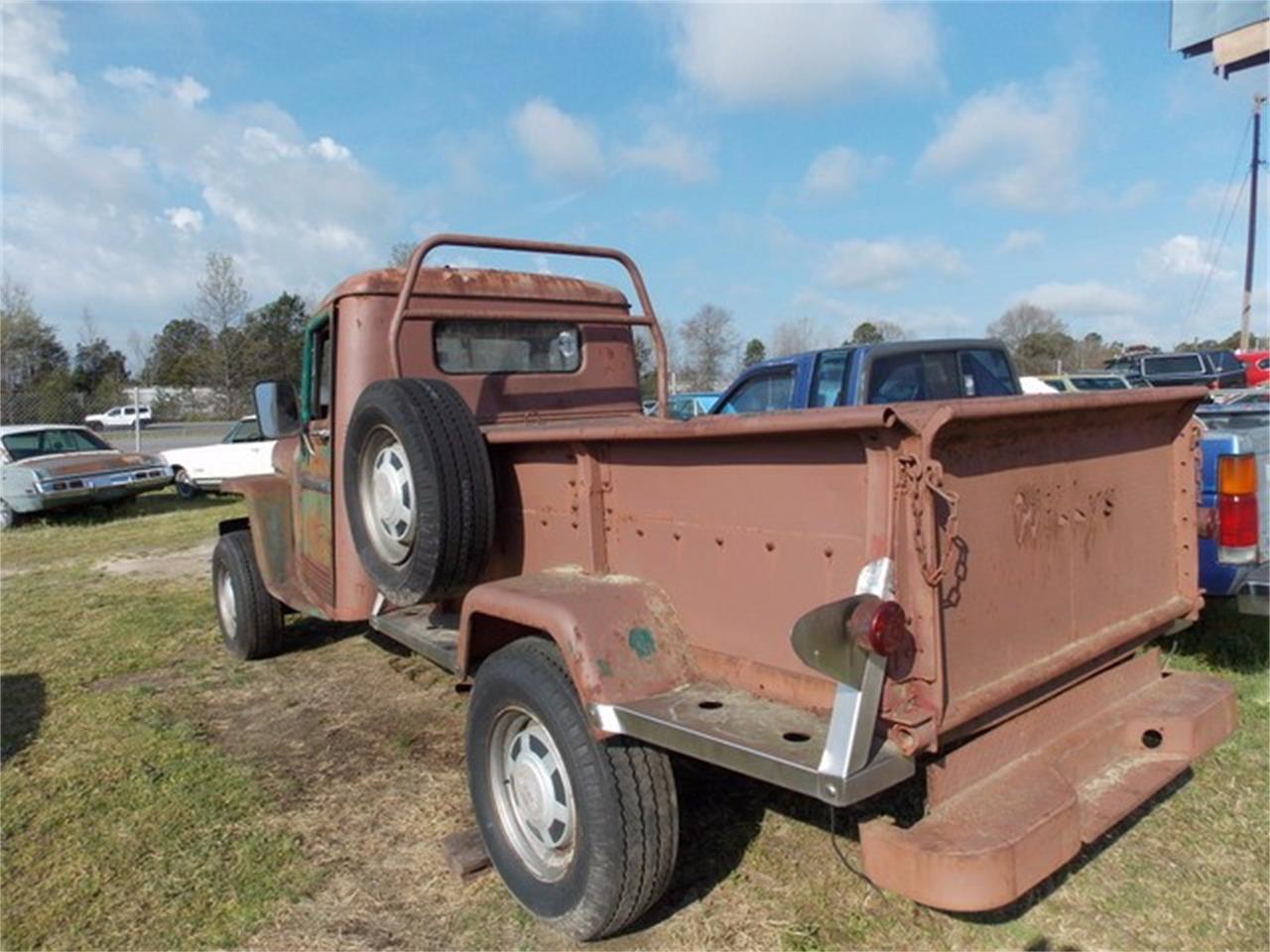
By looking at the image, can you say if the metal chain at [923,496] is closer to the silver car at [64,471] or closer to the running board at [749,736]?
the running board at [749,736]

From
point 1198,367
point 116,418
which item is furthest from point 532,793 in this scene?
point 116,418

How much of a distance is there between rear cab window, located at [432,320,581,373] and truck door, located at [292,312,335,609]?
1.72ft

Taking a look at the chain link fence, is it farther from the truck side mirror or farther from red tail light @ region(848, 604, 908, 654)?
red tail light @ region(848, 604, 908, 654)

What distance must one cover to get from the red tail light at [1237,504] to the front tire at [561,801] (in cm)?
242

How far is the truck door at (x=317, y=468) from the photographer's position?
4.28 m

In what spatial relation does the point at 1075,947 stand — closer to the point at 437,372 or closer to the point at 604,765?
the point at 604,765

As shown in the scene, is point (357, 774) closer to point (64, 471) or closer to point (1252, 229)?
point (64, 471)

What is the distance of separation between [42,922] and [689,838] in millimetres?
2114

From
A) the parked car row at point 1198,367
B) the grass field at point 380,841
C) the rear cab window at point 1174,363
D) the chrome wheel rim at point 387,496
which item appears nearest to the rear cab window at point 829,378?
the grass field at point 380,841

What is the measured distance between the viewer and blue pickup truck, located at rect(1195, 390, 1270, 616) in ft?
11.3

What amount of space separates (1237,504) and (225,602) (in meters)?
5.57

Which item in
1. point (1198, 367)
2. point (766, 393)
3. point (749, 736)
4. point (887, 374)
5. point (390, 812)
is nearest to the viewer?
point (749, 736)

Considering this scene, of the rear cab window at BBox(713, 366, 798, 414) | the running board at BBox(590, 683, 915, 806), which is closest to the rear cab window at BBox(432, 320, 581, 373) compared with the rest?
the running board at BBox(590, 683, 915, 806)

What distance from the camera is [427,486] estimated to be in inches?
121
